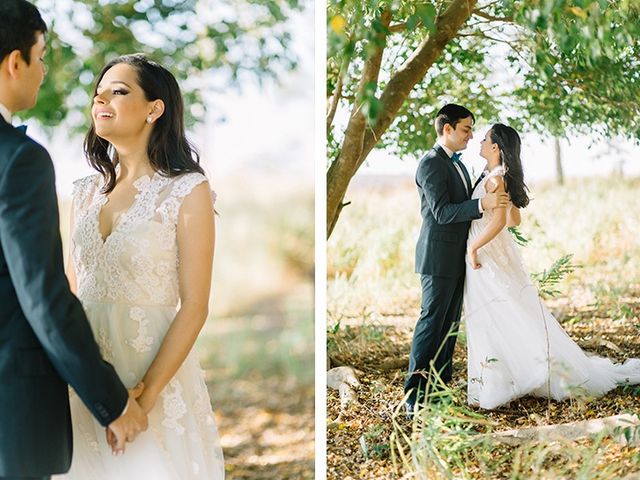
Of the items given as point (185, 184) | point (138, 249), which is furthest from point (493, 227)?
point (138, 249)

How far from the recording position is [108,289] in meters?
1.83

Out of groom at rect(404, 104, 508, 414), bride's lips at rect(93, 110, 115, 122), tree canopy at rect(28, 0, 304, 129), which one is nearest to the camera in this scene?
bride's lips at rect(93, 110, 115, 122)

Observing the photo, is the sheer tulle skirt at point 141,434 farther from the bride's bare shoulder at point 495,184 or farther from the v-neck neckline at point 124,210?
the bride's bare shoulder at point 495,184

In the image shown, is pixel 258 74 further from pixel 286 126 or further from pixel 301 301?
pixel 301 301

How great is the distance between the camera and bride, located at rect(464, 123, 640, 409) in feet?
6.98

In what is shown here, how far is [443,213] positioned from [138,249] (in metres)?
0.91

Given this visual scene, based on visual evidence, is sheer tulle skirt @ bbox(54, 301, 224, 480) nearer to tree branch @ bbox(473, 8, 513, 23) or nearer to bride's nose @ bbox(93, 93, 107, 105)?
bride's nose @ bbox(93, 93, 107, 105)

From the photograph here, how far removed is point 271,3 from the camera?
11.6 feet

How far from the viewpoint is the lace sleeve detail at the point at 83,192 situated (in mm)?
1924

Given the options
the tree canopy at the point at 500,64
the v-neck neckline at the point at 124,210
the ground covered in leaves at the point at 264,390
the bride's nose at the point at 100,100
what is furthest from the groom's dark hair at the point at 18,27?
the ground covered in leaves at the point at 264,390

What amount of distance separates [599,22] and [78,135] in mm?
2451

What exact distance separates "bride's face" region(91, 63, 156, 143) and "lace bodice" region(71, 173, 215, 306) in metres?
0.15

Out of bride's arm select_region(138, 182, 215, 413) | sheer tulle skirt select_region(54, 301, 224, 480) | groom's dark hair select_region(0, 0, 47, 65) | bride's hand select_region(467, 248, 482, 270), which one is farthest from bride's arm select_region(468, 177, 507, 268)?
groom's dark hair select_region(0, 0, 47, 65)

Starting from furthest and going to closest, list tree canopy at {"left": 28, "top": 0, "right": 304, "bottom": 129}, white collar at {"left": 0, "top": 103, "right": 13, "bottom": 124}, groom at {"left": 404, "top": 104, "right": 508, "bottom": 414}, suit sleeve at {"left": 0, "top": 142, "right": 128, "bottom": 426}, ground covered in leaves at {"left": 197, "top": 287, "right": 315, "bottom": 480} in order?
1. ground covered in leaves at {"left": 197, "top": 287, "right": 315, "bottom": 480}
2. tree canopy at {"left": 28, "top": 0, "right": 304, "bottom": 129}
3. groom at {"left": 404, "top": 104, "right": 508, "bottom": 414}
4. white collar at {"left": 0, "top": 103, "right": 13, "bottom": 124}
5. suit sleeve at {"left": 0, "top": 142, "right": 128, "bottom": 426}
